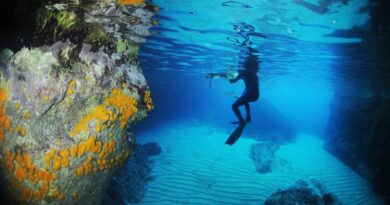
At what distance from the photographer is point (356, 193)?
1447 centimetres

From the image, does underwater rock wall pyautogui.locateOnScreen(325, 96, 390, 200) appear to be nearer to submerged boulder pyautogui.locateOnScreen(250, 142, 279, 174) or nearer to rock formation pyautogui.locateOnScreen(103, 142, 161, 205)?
submerged boulder pyautogui.locateOnScreen(250, 142, 279, 174)

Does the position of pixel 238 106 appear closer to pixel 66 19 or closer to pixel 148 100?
pixel 148 100

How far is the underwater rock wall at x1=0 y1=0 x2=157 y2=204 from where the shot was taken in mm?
4559

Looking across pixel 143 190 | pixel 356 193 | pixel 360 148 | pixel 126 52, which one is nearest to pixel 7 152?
pixel 126 52

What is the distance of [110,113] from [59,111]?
35.7 inches

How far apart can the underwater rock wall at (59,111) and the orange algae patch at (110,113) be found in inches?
0.7

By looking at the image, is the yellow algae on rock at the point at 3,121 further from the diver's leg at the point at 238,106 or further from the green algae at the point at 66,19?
the diver's leg at the point at 238,106

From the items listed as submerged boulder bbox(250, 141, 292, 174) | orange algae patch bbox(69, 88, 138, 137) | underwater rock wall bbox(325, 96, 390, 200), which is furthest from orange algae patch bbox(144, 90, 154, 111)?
underwater rock wall bbox(325, 96, 390, 200)

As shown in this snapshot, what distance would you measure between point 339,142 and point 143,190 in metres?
17.5

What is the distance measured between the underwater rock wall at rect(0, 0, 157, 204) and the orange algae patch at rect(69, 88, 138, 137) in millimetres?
18

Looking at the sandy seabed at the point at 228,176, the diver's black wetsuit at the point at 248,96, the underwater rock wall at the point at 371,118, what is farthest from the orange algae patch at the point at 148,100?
the sandy seabed at the point at 228,176

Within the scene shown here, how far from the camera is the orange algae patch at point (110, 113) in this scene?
484cm

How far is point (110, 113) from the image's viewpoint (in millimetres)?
5086

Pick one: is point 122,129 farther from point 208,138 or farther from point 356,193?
point 208,138
